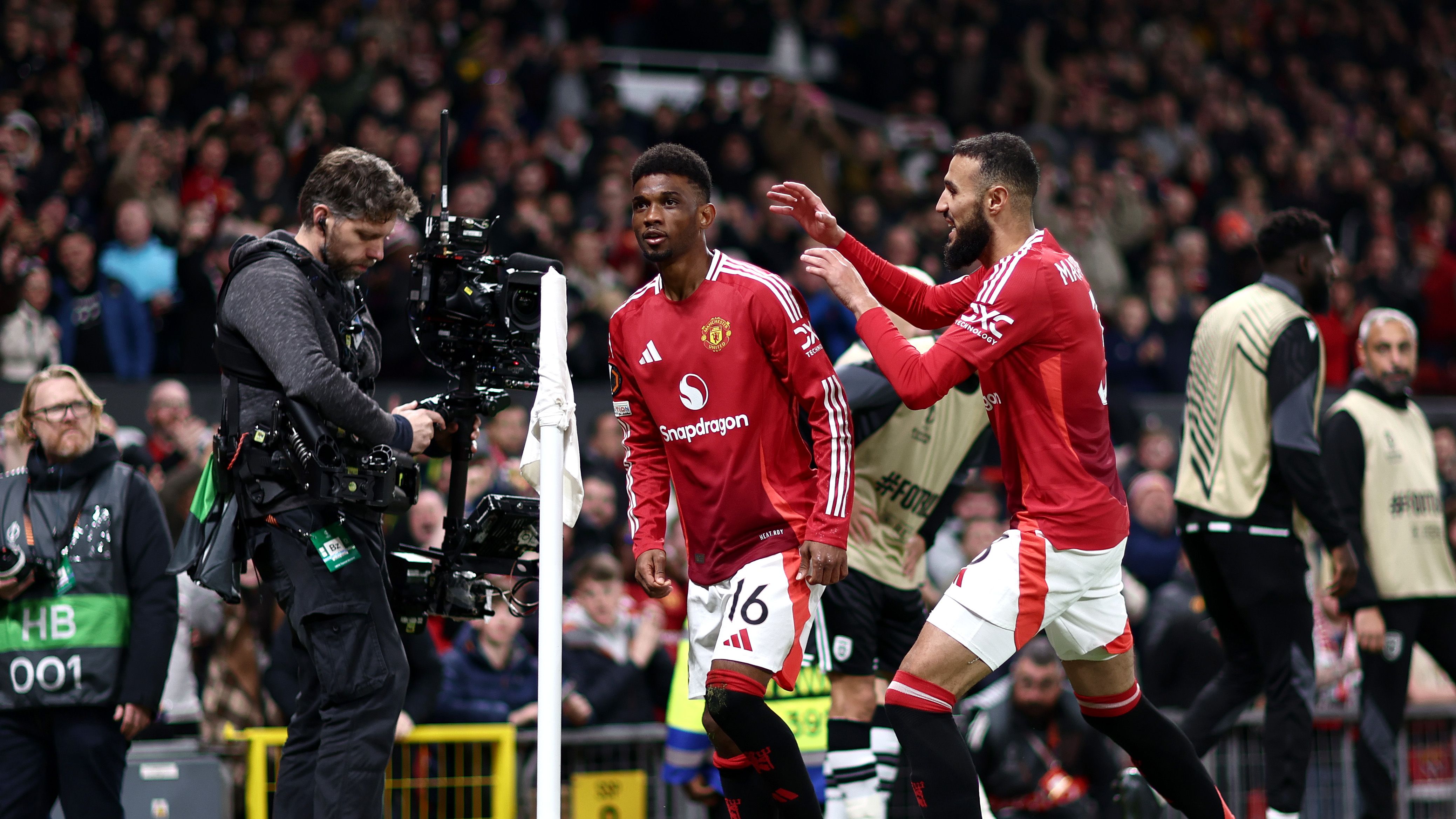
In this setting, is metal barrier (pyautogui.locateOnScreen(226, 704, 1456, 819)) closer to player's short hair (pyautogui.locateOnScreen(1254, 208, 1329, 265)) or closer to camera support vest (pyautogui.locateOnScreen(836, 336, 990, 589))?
camera support vest (pyautogui.locateOnScreen(836, 336, 990, 589))

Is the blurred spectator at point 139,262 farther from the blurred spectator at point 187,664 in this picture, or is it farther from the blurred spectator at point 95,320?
the blurred spectator at point 187,664

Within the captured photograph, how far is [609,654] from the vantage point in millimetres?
7730

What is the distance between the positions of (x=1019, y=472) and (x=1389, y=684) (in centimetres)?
309

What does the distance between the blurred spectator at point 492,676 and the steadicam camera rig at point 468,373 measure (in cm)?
201

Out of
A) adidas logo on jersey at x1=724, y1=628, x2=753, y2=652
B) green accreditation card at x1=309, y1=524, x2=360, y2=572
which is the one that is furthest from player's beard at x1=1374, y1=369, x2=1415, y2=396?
green accreditation card at x1=309, y1=524, x2=360, y2=572

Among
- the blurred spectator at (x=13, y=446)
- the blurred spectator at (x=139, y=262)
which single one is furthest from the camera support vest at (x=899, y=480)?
the blurred spectator at (x=139, y=262)

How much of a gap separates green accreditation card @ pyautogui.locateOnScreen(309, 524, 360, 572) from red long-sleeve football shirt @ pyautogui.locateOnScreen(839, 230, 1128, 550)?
71.1 inches

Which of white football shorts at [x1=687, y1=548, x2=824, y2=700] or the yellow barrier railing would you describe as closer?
white football shorts at [x1=687, y1=548, x2=824, y2=700]

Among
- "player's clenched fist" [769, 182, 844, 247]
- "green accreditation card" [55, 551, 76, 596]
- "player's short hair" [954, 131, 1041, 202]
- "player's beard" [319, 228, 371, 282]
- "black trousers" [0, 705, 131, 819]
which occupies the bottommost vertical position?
"black trousers" [0, 705, 131, 819]

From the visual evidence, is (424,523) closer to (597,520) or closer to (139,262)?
(597,520)

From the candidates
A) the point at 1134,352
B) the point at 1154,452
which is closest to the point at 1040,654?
the point at 1154,452

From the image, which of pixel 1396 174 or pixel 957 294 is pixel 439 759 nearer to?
pixel 957 294

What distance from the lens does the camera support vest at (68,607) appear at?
18.2 ft

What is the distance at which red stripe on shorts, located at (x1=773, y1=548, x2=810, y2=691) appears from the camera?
4781mm
